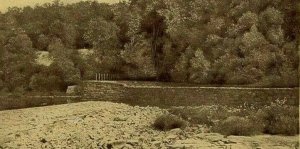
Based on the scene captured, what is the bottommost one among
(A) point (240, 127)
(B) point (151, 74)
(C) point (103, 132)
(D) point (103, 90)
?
(C) point (103, 132)

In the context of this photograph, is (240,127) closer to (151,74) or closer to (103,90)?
(103,90)

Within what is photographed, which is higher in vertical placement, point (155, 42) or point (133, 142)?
point (155, 42)

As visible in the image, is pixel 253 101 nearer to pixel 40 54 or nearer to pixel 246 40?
pixel 246 40

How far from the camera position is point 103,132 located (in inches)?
644

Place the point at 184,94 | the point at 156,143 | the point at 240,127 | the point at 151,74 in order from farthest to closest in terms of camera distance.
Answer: the point at 151,74 < the point at 184,94 < the point at 156,143 < the point at 240,127

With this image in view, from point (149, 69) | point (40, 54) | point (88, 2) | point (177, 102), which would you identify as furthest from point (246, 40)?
point (88, 2)

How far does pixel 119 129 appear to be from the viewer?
16703mm

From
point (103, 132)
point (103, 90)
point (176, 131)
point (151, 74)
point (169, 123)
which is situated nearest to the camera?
point (176, 131)

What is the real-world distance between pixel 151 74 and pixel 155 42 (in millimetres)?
1711

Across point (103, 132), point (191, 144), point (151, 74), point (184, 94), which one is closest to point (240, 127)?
point (191, 144)

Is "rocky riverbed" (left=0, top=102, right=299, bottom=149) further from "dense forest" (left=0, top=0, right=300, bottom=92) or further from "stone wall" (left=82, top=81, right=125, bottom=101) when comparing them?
"dense forest" (left=0, top=0, right=300, bottom=92)

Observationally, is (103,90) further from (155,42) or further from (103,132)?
(103,132)

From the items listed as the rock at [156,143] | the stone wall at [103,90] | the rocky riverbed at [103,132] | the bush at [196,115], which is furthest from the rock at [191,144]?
the stone wall at [103,90]

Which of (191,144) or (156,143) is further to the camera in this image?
(156,143)
